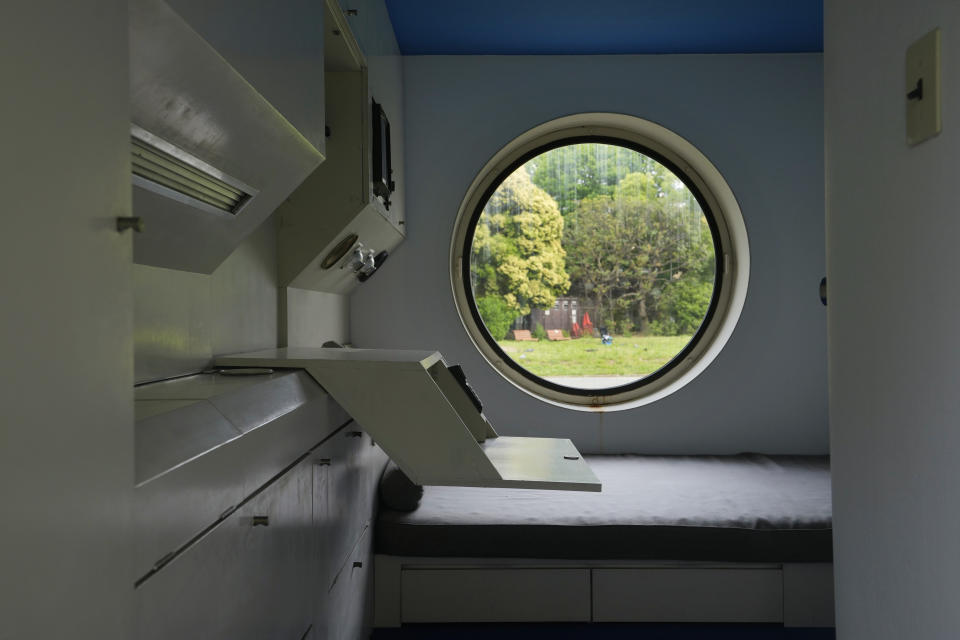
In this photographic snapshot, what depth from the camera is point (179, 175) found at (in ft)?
3.95

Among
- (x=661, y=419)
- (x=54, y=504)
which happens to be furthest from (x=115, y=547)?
(x=661, y=419)

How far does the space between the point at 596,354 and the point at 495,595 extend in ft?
9.67

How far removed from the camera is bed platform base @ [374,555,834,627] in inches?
92.7

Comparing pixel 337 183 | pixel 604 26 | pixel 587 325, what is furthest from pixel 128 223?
pixel 587 325

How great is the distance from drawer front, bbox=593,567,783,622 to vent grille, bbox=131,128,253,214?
167 centimetres

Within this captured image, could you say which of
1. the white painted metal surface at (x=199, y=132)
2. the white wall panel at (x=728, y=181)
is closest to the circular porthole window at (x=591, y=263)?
the white wall panel at (x=728, y=181)

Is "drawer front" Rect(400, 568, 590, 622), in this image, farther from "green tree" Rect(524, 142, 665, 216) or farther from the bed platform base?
"green tree" Rect(524, 142, 665, 216)

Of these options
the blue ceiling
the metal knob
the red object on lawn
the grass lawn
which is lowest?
the grass lawn

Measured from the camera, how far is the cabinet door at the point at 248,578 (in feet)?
2.71

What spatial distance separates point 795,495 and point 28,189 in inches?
102

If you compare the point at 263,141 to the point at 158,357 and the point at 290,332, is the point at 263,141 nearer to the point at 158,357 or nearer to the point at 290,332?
the point at 158,357

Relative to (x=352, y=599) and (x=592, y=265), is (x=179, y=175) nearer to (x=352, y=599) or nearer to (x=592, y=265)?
(x=352, y=599)

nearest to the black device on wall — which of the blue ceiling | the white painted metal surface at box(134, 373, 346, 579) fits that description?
the blue ceiling

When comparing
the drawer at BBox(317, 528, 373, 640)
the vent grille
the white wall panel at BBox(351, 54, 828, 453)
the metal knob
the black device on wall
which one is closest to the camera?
the metal knob
